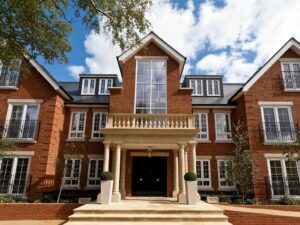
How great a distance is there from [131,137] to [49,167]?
5.87 meters

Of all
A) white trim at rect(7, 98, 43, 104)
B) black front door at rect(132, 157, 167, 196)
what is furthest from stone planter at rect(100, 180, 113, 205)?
white trim at rect(7, 98, 43, 104)

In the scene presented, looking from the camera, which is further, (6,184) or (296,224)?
(6,184)

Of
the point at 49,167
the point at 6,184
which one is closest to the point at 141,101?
the point at 49,167

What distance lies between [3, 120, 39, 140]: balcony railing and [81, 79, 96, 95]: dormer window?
5.09 meters

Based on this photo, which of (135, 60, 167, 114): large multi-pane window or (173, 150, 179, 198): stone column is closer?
(173, 150, 179, 198): stone column

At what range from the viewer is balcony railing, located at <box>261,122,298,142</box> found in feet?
45.6

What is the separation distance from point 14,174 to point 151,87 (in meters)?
9.86

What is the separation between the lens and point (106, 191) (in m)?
10.5

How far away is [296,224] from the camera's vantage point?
8.60 m

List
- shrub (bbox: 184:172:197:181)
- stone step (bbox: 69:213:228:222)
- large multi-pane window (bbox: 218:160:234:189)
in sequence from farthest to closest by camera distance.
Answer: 1. large multi-pane window (bbox: 218:160:234:189)
2. shrub (bbox: 184:172:197:181)
3. stone step (bbox: 69:213:228:222)

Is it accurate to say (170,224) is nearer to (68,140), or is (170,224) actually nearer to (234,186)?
(234,186)

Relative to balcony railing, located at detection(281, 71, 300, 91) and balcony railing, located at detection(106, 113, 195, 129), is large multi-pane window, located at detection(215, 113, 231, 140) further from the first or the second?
balcony railing, located at detection(106, 113, 195, 129)

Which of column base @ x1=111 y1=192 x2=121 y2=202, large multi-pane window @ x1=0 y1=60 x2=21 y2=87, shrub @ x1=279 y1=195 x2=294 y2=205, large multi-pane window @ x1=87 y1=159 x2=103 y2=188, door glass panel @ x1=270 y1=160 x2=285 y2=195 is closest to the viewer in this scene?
column base @ x1=111 y1=192 x2=121 y2=202

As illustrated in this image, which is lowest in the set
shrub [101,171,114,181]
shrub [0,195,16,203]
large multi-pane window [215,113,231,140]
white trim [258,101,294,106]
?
shrub [0,195,16,203]
